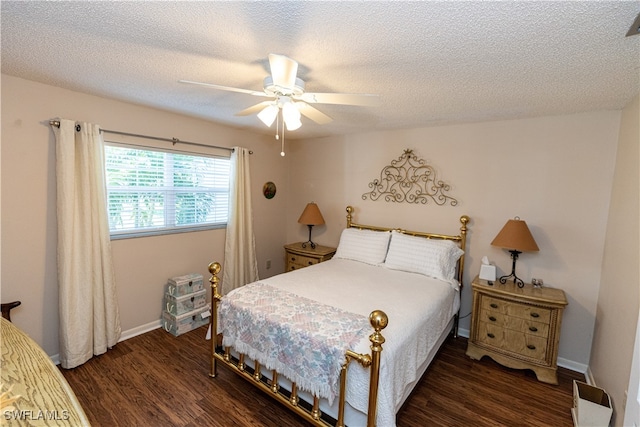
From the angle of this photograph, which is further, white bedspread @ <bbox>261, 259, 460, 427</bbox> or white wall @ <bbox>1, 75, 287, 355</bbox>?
white wall @ <bbox>1, 75, 287, 355</bbox>

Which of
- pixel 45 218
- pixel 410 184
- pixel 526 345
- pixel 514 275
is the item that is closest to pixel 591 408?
pixel 526 345

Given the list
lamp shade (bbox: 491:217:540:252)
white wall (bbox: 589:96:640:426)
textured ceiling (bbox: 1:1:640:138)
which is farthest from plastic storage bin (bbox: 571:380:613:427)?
textured ceiling (bbox: 1:1:640:138)

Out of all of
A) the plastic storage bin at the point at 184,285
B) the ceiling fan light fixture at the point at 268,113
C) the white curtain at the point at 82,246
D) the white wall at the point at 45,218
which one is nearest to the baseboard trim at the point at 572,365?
the ceiling fan light fixture at the point at 268,113

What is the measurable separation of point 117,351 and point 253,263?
1.65m

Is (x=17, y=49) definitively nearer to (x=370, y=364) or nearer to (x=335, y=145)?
(x=370, y=364)

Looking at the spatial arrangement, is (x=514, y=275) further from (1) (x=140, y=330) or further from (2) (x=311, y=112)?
(1) (x=140, y=330)

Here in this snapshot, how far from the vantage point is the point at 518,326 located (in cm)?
246

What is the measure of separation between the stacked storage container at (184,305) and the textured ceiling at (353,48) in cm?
190

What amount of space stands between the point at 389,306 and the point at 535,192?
1844mm

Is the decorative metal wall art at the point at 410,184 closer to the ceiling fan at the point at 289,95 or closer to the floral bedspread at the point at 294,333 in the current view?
the ceiling fan at the point at 289,95

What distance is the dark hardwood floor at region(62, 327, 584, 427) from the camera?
1928 millimetres

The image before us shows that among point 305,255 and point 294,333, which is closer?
point 294,333

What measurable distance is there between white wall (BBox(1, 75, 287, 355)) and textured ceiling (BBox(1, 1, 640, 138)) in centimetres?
23

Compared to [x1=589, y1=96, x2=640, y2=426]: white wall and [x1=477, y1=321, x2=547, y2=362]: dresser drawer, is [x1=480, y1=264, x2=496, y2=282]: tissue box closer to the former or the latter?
[x1=477, y1=321, x2=547, y2=362]: dresser drawer
